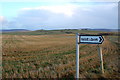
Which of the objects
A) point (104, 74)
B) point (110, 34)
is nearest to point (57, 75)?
point (104, 74)

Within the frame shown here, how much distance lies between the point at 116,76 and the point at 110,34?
6636 cm

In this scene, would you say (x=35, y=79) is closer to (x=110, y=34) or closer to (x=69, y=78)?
(x=69, y=78)

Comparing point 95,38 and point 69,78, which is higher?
point 95,38

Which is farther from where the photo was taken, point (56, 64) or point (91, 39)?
point (56, 64)

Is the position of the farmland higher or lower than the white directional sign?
lower

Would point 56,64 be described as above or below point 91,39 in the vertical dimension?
below

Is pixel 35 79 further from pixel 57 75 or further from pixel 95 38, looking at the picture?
pixel 95 38

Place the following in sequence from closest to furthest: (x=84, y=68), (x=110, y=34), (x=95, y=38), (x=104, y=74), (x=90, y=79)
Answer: (x=95, y=38) → (x=90, y=79) → (x=104, y=74) → (x=84, y=68) → (x=110, y=34)

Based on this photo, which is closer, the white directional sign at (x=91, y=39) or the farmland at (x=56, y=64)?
the white directional sign at (x=91, y=39)

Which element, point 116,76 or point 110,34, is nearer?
point 116,76

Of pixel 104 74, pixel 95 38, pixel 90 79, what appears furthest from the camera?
pixel 104 74

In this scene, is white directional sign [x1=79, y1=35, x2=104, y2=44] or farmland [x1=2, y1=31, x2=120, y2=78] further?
farmland [x1=2, y1=31, x2=120, y2=78]

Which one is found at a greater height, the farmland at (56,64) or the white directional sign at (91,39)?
the white directional sign at (91,39)

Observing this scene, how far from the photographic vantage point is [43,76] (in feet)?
23.0
